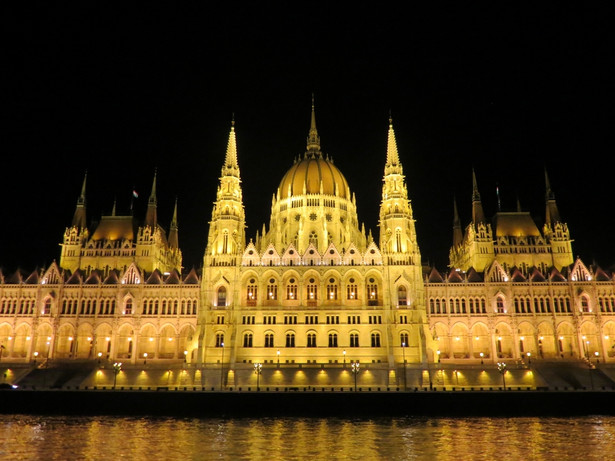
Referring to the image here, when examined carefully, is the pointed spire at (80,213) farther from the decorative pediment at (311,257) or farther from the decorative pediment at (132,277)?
the decorative pediment at (311,257)

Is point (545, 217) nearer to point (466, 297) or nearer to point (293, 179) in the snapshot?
point (466, 297)

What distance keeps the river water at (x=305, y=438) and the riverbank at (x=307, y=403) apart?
2.56m

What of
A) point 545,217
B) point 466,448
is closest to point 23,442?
point 466,448

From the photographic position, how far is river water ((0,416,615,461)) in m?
36.7

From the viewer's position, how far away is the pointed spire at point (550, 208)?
319 feet

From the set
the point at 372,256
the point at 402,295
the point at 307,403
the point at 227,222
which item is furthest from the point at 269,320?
the point at 307,403

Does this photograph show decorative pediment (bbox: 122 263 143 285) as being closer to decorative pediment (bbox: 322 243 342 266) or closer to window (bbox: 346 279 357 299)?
decorative pediment (bbox: 322 243 342 266)

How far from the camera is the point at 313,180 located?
99125mm

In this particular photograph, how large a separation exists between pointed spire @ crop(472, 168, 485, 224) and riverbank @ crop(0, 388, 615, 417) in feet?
149

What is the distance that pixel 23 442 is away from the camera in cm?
4072

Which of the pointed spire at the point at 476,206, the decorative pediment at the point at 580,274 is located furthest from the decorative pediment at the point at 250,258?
the decorative pediment at the point at 580,274

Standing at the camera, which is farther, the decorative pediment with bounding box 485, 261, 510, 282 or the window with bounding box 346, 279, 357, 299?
the decorative pediment with bounding box 485, 261, 510, 282

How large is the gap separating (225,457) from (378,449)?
1106 cm

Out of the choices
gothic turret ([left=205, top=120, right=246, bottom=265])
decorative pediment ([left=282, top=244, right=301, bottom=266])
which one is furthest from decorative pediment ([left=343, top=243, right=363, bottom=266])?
gothic turret ([left=205, top=120, right=246, bottom=265])
